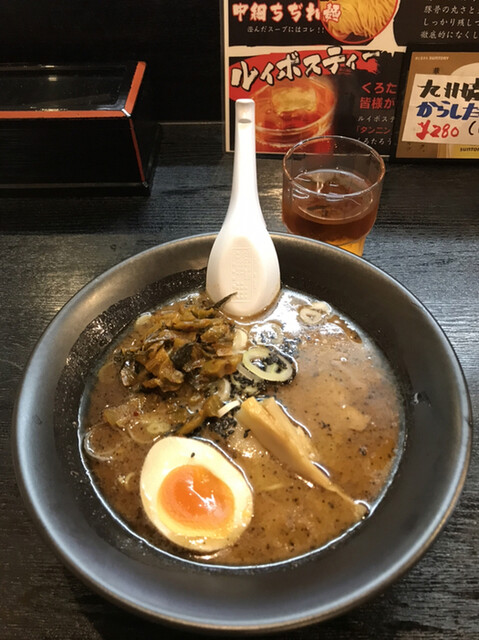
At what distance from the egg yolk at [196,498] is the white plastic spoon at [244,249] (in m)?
0.53

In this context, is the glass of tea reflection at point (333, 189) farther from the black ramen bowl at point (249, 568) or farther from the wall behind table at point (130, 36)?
the wall behind table at point (130, 36)

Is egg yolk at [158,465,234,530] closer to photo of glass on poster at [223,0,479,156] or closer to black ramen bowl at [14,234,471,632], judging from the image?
black ramen bowl at [14,234,471,632]

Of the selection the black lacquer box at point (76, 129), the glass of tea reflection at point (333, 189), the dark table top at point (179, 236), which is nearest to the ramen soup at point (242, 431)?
the dark table top at point (179, 236)

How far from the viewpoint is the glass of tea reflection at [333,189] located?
1.67 m

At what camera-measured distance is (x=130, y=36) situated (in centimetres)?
226

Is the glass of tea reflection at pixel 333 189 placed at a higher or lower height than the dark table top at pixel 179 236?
higher

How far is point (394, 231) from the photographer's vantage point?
2.03 m

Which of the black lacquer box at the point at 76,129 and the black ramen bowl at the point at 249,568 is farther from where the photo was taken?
the black lacquer box at the point at 76,129

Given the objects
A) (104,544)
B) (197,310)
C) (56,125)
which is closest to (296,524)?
(104,544)

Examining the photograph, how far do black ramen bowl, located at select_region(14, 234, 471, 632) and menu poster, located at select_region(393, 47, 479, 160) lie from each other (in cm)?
88

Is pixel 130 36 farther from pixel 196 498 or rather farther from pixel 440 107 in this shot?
pixel 196 498

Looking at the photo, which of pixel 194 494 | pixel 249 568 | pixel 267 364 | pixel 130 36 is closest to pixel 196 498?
pixel 194 494

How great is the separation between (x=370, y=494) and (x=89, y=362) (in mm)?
791

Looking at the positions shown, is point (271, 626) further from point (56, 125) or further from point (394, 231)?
point (56, 125)
